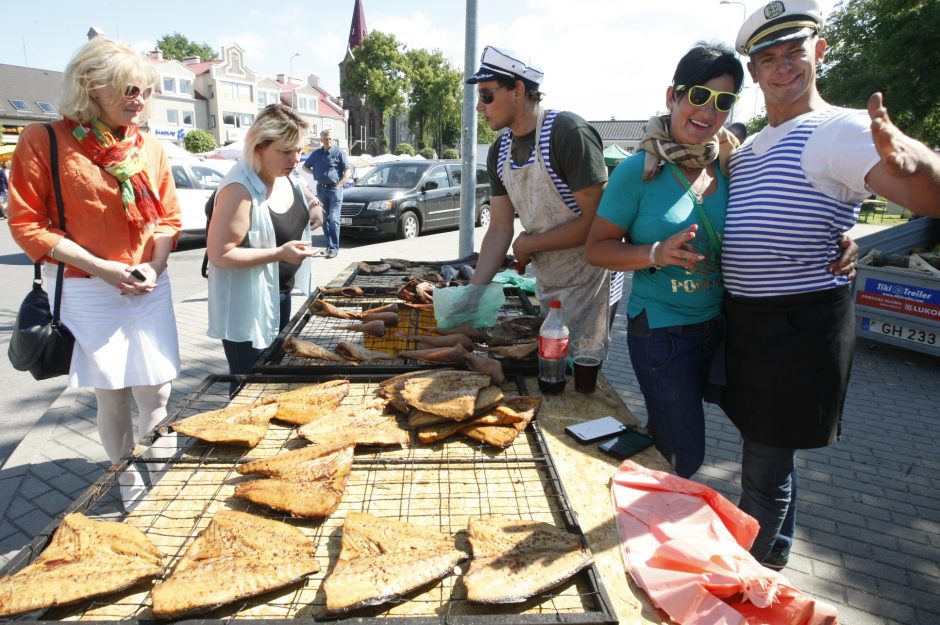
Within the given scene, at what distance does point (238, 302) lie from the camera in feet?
A: 9.97

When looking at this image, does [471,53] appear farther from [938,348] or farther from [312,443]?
[938,348]

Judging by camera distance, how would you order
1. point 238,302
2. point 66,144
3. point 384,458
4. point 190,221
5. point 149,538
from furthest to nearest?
point 190,221
point 238,302
point 66,144
point 384,458
point 149,538

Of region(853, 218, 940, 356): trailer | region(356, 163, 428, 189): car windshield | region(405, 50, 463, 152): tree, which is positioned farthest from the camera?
region(405, 50, 463, 152): tree

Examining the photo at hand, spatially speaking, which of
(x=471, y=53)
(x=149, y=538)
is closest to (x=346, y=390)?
(x=149, y=538)

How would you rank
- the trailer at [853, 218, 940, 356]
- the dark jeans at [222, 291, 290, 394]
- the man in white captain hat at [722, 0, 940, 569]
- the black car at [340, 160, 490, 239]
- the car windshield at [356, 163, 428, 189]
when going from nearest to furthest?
1. the man in white captain hat at [722, 0, 940, 569]
2. the dark jeans at [222, 291, 290, 394]
3. the trailer at [853, 218, 940, 356]
4. the black car at [340, 160, 490, 239]
5. the car windshield at [356, 163, 428, 189]

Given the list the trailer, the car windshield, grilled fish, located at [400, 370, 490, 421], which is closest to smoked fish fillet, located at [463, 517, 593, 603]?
grilled fish, located at [400, 370, 490, 421]

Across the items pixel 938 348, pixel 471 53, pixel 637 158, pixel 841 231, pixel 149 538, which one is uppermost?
pixel 471 53

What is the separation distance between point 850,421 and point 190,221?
1254 centimetres

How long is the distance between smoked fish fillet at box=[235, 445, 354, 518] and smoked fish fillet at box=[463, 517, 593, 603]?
431 millimetres

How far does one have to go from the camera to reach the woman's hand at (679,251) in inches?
74.0

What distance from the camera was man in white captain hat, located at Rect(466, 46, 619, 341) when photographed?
8.38ft

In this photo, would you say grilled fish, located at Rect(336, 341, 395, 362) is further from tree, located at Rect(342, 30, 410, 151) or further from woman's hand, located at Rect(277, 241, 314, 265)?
tree, located at Rect(342, 30, 410, 151)

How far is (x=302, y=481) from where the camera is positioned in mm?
1658

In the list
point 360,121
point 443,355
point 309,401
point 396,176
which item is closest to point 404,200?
point 396,176
